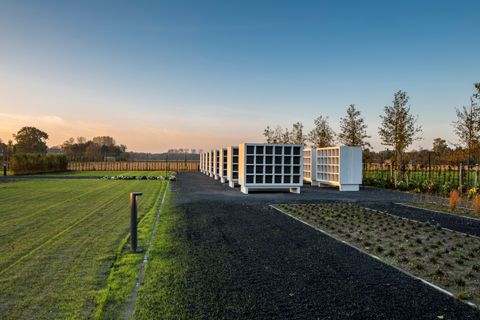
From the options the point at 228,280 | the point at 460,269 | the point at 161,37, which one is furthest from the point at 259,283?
the point at 161,37

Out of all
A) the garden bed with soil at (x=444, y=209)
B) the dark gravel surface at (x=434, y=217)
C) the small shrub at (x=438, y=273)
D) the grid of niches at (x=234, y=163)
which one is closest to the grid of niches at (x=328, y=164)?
the grid of niches at (x=234, y=163)

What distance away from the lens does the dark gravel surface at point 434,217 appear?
307 inches

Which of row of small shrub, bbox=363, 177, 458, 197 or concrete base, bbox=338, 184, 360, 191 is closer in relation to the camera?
row of small shrub, bbox=363, 177, 458, 197

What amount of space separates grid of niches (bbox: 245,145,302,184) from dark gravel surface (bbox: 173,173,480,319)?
30.9ft

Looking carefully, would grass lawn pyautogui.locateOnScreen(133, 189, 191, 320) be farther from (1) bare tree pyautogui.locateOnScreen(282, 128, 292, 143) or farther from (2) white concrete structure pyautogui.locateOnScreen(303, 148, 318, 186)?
(1) bare tree pyautogui.locateOnScreen(282, 128, 292, 143)

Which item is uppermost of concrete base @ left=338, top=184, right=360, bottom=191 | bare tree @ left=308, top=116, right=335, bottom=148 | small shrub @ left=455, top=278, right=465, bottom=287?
bare tree @ left=308, top=116, right=335, bottom=148

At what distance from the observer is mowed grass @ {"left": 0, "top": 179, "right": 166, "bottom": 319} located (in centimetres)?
343

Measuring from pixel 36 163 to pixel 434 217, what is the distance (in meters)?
36.8

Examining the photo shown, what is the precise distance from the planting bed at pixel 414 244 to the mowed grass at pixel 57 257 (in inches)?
165

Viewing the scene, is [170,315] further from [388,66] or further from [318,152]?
[318,152]

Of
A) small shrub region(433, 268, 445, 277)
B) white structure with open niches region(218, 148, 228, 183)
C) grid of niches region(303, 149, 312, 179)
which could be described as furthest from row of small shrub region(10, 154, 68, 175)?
small shrub region(433, 268, 445, 277)

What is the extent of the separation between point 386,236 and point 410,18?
10714mm

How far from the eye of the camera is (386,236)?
6.83 m

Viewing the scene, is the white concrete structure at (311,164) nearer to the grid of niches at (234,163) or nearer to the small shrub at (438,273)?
the grid of niches at (234,163)
